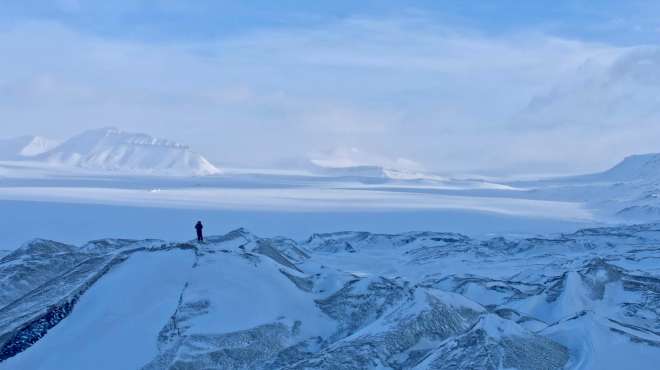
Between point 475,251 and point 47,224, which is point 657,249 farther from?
point 47,224

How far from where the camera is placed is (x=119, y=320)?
34688 millimetres

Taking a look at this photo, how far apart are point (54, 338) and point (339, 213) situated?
140307 millimetres

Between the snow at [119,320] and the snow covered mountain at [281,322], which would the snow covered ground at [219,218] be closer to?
the snow at [119,320]

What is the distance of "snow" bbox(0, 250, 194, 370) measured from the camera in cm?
3275

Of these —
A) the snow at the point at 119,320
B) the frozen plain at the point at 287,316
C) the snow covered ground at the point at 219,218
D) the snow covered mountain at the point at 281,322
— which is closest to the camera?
the snow covered mountain at the point at 281,322

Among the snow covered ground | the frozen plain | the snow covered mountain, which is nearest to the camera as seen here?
the snow covered mountain

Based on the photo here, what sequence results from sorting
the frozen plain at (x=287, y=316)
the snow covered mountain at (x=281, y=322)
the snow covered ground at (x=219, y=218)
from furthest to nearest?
the snow covered ground at (x=219, y=218) → the frozen plain at (x=287, y=316) → the snow covered mountain at (x=281, y=322)

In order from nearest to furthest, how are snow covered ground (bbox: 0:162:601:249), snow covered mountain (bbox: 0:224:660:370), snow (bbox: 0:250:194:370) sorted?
1. snow covered mountain (bbox: 0:224:660:370)
2. snow (bbox: 0:250:194:370)
3. snow covered ground (bbox: 0:162:601:249)

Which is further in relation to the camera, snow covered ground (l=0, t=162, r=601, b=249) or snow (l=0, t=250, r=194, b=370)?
snow covered ground (l=0, t=162, r=601, b=249)

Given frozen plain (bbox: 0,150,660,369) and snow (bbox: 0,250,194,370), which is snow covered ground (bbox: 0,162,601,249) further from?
snow (bbox: 0,250,194,370)

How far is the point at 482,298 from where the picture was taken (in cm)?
5075

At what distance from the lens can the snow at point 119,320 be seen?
32.8 m

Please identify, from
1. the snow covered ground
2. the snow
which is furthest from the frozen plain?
the snow covered ground

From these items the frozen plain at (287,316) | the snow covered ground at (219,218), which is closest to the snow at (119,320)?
the frozen plain at (287,316)
